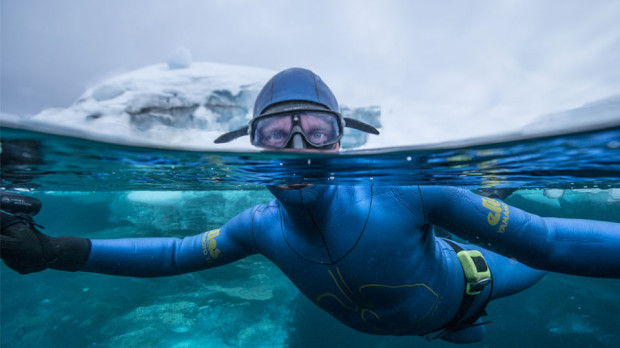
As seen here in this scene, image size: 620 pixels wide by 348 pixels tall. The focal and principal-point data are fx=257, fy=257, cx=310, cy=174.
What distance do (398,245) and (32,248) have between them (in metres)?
3.95

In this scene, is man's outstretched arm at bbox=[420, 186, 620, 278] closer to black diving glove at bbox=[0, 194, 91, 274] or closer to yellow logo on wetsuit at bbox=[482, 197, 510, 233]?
yellow logo on wetsuit at bbox=[482, 197, 510, 233]

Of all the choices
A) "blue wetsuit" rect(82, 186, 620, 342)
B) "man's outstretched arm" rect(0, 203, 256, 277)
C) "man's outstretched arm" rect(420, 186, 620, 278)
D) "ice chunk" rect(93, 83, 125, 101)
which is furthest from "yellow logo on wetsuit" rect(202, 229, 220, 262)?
"ice chunk" rect(93, 83, 125, 101)

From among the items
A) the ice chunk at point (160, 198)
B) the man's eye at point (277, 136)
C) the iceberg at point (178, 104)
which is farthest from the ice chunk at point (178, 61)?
the man's eye at point (277, 136)

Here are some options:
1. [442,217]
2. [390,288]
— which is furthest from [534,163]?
[390,288]

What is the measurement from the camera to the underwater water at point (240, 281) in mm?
2920

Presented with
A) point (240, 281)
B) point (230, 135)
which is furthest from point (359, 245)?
point (240, 281)

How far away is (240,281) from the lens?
8.85m

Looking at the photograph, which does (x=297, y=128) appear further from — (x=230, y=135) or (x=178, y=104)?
(x=178, y=104)

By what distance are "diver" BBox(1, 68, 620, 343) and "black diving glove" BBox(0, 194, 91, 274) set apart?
1 centimetres

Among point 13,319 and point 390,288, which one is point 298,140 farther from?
point 13,319

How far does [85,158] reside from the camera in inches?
129

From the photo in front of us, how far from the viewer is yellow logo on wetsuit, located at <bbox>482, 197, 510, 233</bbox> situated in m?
2.20

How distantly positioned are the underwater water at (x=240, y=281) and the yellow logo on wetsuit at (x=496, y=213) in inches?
25.0

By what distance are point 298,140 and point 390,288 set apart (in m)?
1.74
